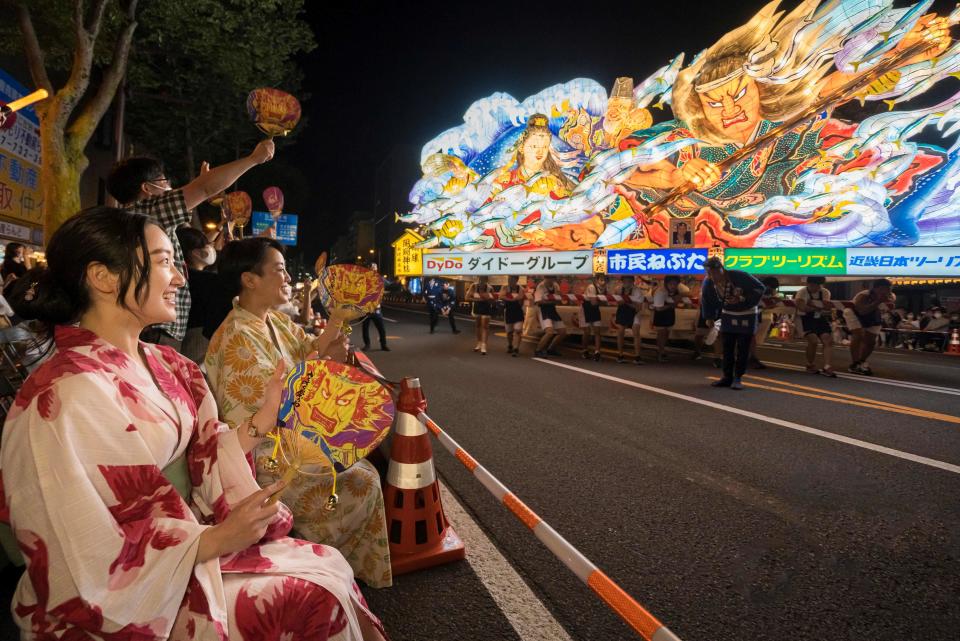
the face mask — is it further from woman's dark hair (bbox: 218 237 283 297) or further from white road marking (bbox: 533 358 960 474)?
white road marking (bbox: 533 358 960 474)

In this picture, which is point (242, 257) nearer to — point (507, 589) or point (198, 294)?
point (198, 294)

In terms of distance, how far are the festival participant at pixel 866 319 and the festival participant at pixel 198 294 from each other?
9949 millimetres

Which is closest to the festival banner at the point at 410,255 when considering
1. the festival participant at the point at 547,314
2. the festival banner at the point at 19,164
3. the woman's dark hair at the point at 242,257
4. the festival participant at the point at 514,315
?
the festival participant at the point at 514,315

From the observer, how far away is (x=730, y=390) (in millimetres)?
7156

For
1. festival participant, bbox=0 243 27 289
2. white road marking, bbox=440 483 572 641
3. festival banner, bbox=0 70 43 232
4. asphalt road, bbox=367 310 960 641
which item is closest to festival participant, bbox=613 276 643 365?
asphalt road, bbox=367 310 960 641

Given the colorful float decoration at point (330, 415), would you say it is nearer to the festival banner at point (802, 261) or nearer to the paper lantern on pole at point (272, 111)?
the paper lantern on pole at point (272, 111)

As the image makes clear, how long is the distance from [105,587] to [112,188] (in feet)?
9.73

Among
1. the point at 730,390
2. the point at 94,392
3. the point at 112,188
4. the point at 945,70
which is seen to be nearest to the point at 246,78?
the point at 112,188

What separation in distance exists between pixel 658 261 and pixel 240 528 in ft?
48.9

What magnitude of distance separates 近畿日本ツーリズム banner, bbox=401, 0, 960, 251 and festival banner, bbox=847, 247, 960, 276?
1.10m

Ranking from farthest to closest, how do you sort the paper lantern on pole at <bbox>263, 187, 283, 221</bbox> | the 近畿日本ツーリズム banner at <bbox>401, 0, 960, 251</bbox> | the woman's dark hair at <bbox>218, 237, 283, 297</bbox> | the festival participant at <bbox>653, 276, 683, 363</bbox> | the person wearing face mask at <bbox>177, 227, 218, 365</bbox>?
the 近畿日本ツーリズム banner at <bbox>401, 0, 960, 251</bbox> → the festival participant at <bbox>653, 276, 683, 363</bbox> → the paper lantern on pole at <bbox>263, 187, 283, 221</bbox> → the person wearing face mask at <bbox>177, 227, 218, 365</bbox> → the woman's dark hair at <bbox>218, 237, 283, 297</bbox>

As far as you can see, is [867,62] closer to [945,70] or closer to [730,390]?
[945,70]

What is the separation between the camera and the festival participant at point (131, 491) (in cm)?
111

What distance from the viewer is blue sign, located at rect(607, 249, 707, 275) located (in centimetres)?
1456
